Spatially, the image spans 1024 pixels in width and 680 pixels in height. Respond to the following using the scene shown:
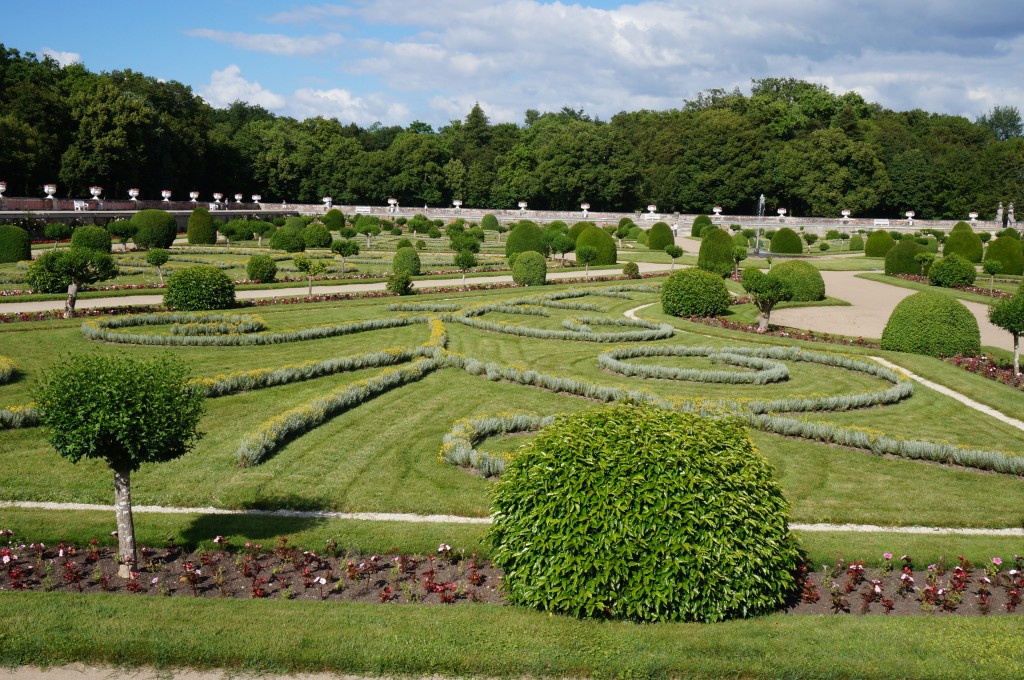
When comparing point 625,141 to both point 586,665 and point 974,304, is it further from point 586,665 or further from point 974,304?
point 586,665

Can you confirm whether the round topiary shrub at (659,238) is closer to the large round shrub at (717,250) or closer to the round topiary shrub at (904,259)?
the round topiary shrub at (904,259)

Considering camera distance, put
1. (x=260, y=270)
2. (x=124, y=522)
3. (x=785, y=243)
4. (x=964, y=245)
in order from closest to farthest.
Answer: (x=124, y=522) → (x=260, y=270) → (x=964, y=245) → (x=785, y=243)

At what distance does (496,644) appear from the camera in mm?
6289

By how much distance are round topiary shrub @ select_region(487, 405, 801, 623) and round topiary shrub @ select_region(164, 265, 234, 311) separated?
Answer: 59.8ft

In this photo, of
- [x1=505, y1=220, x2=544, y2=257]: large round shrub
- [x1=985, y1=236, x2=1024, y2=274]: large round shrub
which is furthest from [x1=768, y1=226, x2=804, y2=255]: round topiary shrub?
[x1=505, y1=220, x2=544, y2=257]: large round shrub

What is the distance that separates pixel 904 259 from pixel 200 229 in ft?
121

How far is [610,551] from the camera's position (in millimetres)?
6461

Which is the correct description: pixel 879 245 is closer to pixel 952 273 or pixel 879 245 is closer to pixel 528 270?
pixel 952 273

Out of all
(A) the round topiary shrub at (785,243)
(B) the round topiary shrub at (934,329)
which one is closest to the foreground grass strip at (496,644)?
(B) the round topiary shrub at (934,329)

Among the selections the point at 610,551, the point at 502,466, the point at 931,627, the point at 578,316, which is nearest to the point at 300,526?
the point at 502,466

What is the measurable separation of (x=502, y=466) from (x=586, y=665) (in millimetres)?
4828

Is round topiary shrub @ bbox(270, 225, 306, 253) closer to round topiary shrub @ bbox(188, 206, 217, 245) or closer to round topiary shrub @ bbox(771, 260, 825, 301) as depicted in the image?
round topiary shrub @ bbox(188, 206, 217, 245)

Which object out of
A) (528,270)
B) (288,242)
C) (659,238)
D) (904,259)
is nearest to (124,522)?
(528,270)

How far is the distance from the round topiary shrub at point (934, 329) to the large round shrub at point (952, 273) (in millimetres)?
15986
